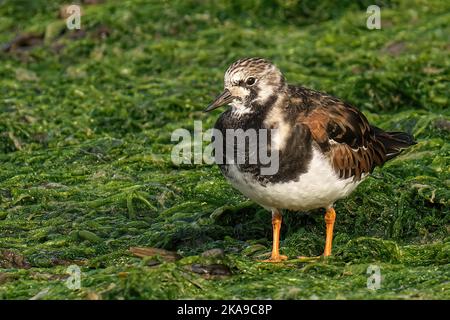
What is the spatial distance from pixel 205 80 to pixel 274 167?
3777 mm

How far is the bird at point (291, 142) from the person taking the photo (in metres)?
5.78

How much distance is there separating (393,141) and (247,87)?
4.36 feet

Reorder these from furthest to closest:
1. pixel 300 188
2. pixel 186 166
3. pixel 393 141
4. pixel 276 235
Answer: pixel 186 166 → pixel 393 141 → pixel 276 235 → pixel 300 188

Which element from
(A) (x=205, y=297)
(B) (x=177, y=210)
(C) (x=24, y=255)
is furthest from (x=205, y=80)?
(A) (x=205, y=297)

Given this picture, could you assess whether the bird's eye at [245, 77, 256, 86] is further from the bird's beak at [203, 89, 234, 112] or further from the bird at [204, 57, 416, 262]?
the bird's beak at [203, 89, 234, 112]

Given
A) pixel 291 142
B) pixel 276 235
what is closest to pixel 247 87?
pixel 291 142

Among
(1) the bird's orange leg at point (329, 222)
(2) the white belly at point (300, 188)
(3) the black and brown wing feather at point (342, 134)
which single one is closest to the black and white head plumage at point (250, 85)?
(3) the black and brown wing feather at point (342, 134)

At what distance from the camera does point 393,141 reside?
271 inches

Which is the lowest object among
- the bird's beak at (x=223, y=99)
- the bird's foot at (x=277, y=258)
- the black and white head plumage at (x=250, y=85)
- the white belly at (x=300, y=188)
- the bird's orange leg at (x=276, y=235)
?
the bird's foot at (x=277, y=258)

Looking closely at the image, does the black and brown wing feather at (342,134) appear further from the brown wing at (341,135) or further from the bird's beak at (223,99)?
the bird's beak at (223,99)

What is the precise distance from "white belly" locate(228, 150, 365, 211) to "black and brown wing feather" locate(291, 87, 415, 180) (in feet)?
0.32

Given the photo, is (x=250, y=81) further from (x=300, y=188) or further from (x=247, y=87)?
(x=300, y=188)

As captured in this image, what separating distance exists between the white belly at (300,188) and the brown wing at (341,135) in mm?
101

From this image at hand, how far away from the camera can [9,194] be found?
7.22 metres
